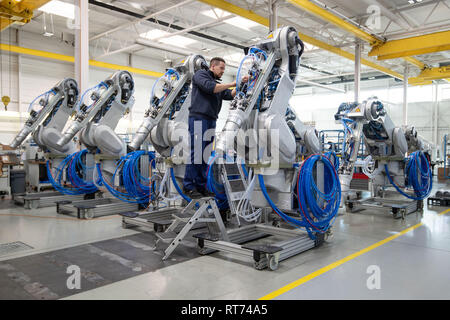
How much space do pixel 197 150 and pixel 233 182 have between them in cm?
58

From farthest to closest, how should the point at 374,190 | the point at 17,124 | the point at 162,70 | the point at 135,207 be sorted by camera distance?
1. the point at 162,70
2. the point at 17,124
3. the point at 374,190
4. the point at 135,207

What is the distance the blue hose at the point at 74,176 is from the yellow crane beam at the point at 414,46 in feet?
33.8

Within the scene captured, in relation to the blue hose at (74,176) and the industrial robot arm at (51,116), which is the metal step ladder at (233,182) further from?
the industrial robot arm at (51,116)

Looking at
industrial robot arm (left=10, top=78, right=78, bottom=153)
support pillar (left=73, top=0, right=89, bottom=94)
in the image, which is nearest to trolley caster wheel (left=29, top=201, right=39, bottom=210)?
industrial robot arm (left=10, top=78, right=78, bottom=153)

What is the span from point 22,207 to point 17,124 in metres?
8.41

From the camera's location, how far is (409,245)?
408 centimetres

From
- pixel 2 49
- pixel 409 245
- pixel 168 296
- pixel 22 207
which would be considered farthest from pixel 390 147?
pixel 2 49

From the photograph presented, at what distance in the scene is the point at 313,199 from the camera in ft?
12.0

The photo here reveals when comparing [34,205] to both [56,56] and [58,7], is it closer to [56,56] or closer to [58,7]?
[58,7]

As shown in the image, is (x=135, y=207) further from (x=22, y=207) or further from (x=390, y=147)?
(x=390, y=147)

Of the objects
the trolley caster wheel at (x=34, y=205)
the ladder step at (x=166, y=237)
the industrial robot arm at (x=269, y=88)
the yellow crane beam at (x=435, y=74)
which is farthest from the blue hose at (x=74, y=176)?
the yellow crane beam at (x=435, y=74)

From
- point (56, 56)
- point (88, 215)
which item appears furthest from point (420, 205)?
point (56, 56)
